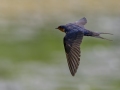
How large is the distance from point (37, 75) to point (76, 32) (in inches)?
169

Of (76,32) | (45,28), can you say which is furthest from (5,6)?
(76,32)

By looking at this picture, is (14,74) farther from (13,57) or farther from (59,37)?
(59,37)

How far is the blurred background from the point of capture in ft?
27.6

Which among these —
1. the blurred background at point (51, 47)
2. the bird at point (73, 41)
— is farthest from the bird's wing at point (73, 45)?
the blurred background at point (51, 47)

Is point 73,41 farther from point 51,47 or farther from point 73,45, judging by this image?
point 51,47

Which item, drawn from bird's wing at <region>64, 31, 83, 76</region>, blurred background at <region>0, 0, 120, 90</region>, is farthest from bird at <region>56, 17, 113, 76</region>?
blurred background at <region>0, 0, 120, 90</region>

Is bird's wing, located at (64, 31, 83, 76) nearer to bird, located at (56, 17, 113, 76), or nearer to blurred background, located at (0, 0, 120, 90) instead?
bird, located at (56, 17, 113, 76)

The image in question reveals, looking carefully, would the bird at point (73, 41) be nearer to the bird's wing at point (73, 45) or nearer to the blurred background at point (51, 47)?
the bird's wing at point (73, 45)

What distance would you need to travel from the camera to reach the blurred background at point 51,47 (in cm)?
842

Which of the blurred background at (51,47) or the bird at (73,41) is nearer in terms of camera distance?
the bird at (73,41)

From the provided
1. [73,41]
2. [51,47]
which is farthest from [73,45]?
[51,47]

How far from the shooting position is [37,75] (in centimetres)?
872

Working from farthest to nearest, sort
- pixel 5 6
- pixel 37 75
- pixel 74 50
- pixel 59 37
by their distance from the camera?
pixel 5 6, pixel 59 37, pixel 37 75, pixel 74 50

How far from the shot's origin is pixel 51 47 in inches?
394
